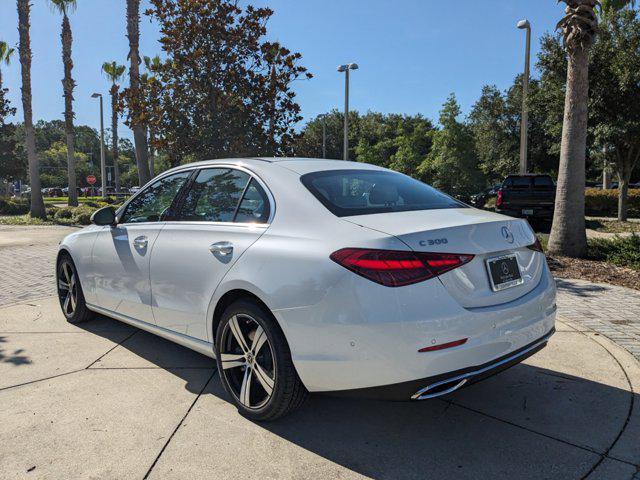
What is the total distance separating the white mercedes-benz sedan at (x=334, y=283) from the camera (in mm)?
2477

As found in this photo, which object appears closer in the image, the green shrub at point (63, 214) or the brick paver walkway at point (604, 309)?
the brick paver walkway at point (604, 309)

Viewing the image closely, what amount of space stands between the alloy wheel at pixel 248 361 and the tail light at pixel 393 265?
0.76 metres

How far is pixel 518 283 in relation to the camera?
293cm

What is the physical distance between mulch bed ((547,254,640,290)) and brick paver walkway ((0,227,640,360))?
0.97ft

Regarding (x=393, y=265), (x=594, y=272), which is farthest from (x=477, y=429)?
(x=594, y=272)

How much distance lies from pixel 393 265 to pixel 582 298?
4.74m

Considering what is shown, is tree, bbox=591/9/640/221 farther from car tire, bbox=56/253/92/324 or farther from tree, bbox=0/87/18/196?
tree, bbox=0/87/18/196

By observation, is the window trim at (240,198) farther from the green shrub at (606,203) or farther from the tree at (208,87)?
the green shrub at (606,203)

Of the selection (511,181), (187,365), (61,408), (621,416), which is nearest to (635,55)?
(511,181)

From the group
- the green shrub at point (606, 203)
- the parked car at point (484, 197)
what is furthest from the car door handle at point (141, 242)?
the parked car at point (484, 197)

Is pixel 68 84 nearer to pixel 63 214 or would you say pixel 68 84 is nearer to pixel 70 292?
pixel 63 214

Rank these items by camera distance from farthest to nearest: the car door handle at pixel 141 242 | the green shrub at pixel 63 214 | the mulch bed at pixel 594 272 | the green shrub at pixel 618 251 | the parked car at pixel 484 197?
1. the parked car at pixel 484 197
2. the green shrub at pixel 63 214
3. the green shrub at pixel 618 251
4. the mulch bed at pixel 594 272
5. the car door handle at pixel 141 242

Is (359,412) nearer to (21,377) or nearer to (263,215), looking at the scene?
(263,215)

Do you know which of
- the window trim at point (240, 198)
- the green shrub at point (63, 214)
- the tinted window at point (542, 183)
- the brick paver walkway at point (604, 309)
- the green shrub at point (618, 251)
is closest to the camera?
the window trim at point (240, 198)
